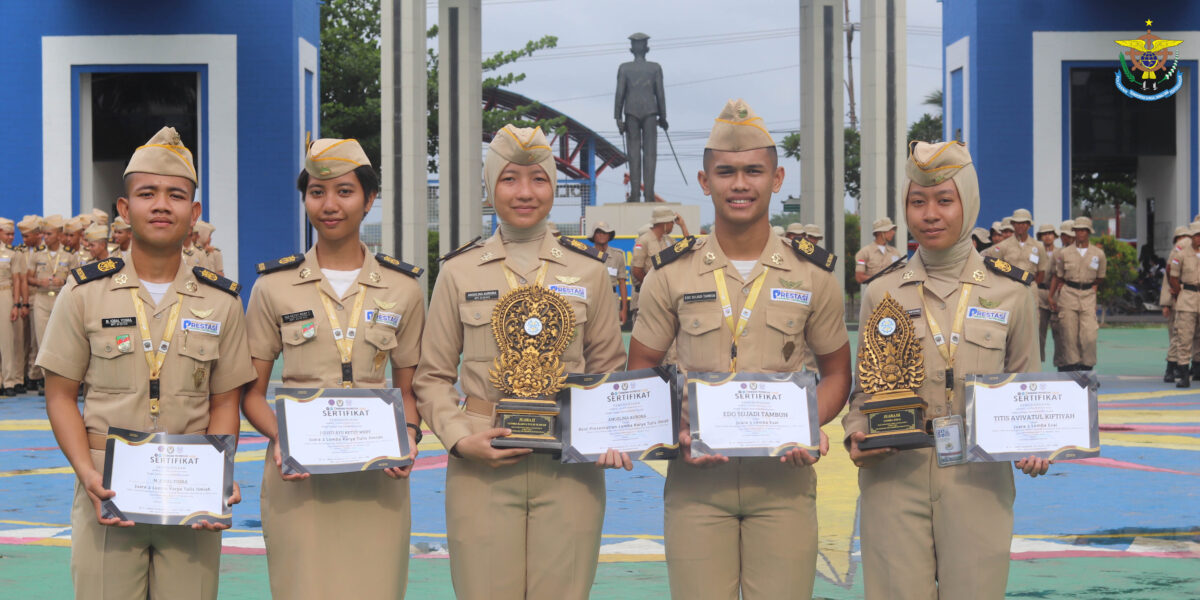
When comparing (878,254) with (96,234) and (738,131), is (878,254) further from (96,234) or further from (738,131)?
(738,131)

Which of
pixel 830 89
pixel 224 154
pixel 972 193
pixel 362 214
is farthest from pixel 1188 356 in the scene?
pixel 224 154

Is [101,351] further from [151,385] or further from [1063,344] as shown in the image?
[1063,344]

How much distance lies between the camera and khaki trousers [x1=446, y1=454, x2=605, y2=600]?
387cm

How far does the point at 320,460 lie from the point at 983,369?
2.08m

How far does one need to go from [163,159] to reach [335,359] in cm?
81

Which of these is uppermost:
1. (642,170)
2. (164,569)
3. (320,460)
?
(642,170)

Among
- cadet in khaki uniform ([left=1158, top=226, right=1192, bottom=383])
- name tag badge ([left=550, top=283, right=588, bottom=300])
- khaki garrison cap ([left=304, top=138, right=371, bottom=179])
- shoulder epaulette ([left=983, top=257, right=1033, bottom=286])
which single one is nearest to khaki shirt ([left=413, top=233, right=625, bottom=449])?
name tag badge ([left=550, top=283, right=588, bottom=300])

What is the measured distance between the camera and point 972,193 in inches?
162

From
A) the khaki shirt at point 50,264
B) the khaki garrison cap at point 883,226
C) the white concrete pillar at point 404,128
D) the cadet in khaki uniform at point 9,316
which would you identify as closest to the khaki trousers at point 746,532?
the khaki shirt at point 50,264

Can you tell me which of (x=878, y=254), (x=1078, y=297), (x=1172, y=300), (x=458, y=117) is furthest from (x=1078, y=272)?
(x=458, y=117)

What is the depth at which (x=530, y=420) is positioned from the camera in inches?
150

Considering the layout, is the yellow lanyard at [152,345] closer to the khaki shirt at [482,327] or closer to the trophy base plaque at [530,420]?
the khaki shirt at [482,327]

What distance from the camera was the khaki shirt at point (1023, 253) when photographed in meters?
15.6

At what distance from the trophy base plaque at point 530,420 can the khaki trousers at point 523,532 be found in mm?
134
